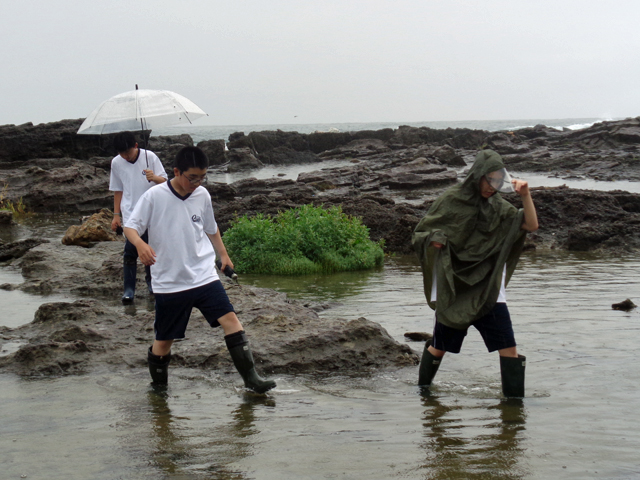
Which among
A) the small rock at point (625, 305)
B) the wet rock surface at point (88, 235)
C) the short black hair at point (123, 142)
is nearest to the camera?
the short black hair at point (123, 142)

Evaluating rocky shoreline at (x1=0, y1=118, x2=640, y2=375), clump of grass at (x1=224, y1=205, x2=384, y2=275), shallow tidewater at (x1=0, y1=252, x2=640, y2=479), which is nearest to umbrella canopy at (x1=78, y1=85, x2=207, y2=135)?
rocky shoreline at (x1=0, y1=118, x2=640, y2=375)

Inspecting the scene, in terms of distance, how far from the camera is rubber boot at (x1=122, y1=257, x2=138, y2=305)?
7.88 m

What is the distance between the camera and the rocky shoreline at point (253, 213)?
5.74 m

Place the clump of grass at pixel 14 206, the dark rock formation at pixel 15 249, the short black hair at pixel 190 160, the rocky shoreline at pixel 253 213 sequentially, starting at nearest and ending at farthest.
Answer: the short black hair at pixel 190 160
the rocky shoreline at pixel 253 213
the dark rock formation at pixel 15 249
the clump of grass at pixel 14 206

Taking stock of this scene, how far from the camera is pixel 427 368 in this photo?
5.11m

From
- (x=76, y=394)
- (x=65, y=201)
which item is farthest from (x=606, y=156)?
(x=76, y=394)

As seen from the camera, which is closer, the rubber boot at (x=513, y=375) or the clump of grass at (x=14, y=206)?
the rubber boot at (x=513, y=375)

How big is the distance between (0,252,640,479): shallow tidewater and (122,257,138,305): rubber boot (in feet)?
8.28

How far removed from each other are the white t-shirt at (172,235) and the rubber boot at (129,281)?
3366mm

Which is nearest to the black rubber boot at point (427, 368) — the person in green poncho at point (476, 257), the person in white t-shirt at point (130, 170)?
the person in green poncho at point (476, 257)

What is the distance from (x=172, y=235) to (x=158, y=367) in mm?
1063

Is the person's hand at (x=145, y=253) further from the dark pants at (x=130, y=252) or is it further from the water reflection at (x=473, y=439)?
the dark pants at (x=130, y=252)

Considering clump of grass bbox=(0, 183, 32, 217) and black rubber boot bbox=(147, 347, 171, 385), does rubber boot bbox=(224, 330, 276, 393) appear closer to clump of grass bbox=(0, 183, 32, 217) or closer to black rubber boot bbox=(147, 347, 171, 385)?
black rubber boot bbox=(147, 347, 171, 385)

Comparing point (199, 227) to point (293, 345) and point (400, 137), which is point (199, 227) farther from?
point (400, 137)
